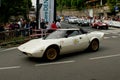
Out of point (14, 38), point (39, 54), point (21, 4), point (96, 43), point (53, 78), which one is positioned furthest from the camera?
point (21, 4)

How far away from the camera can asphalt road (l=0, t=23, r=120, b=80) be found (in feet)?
29.8

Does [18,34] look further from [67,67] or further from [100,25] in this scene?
[100,25]

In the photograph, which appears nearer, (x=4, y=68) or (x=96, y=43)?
(x=4, y=68)

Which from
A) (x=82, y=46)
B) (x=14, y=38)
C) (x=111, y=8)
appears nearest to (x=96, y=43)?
(x=82, y=46)

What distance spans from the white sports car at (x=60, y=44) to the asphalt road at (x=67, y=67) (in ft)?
1.11

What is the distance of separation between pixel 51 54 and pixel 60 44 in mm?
626

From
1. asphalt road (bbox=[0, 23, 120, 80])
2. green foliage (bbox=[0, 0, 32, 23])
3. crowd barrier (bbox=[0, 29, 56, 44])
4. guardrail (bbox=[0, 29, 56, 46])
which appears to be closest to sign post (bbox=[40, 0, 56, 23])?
green foliage (bbox=[0, 0, 32, 23])

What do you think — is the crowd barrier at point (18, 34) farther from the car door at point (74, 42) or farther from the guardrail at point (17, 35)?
the car door at point (74, 42)

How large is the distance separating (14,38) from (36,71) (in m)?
8.55

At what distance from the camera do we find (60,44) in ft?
39.5

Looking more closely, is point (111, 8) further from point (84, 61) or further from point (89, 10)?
point (84, 61)

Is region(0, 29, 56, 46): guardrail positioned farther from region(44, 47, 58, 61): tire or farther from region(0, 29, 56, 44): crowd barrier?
region(44, 47, 58, 61): tire

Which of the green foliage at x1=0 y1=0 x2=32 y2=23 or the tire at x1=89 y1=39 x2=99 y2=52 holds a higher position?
the green foliage at x1=0 y1=0 x2=32 y2=23

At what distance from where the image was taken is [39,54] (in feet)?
37.2
